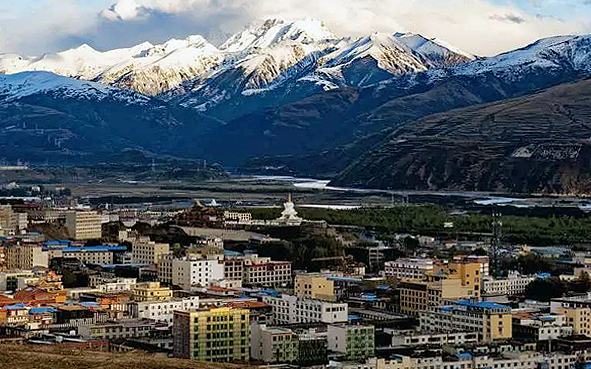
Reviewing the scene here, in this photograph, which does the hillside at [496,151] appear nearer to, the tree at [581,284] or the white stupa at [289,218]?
the white stupa at [289,218]

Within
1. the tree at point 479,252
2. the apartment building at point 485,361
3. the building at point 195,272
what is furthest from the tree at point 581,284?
the apartment building at point 485,361

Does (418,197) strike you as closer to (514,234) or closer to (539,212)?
(539,212)

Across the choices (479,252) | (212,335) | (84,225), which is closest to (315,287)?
(212,335)

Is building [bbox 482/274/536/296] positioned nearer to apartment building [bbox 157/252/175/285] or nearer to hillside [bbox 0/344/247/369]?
A: apartment building [bbox 157/252/175/285]

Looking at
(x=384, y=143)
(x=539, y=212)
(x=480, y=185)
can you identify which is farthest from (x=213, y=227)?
(x=384, y=143)

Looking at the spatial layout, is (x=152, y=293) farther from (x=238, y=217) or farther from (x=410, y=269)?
(x=238, y=217)
